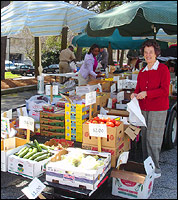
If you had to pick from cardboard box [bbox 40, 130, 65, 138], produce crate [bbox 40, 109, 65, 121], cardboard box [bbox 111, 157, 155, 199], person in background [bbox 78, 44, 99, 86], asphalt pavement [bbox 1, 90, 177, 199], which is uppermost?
person in background [bbox 78, 44, 99, 86]

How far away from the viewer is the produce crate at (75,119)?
13.2 ft

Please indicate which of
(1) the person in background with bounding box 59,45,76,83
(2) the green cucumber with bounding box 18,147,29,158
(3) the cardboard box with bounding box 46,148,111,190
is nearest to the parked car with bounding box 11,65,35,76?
(1) the person in background with bounding box 59,45,76,83

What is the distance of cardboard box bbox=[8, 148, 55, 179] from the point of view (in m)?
3.12

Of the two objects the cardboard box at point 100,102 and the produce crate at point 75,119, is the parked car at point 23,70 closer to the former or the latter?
the cardboard box at point 100,102

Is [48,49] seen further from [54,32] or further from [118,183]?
[118,183]

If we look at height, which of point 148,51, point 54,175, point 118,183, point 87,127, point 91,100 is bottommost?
point 118,183

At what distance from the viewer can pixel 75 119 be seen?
4.07 m

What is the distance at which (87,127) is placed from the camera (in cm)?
353

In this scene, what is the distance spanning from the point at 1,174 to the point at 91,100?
1.85 m

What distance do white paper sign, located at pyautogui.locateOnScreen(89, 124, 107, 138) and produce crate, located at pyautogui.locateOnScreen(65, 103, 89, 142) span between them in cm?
67

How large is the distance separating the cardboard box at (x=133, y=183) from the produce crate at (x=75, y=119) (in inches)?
39.6

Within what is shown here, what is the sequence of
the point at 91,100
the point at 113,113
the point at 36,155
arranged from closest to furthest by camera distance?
the point at 36,155
the point at 91,100
the point at 113,113

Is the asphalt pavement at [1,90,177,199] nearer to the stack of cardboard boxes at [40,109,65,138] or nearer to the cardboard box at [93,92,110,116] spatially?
the stack of cardboard boxes at [40,109,65,138]

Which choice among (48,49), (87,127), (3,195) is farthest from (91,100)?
(48,49)
